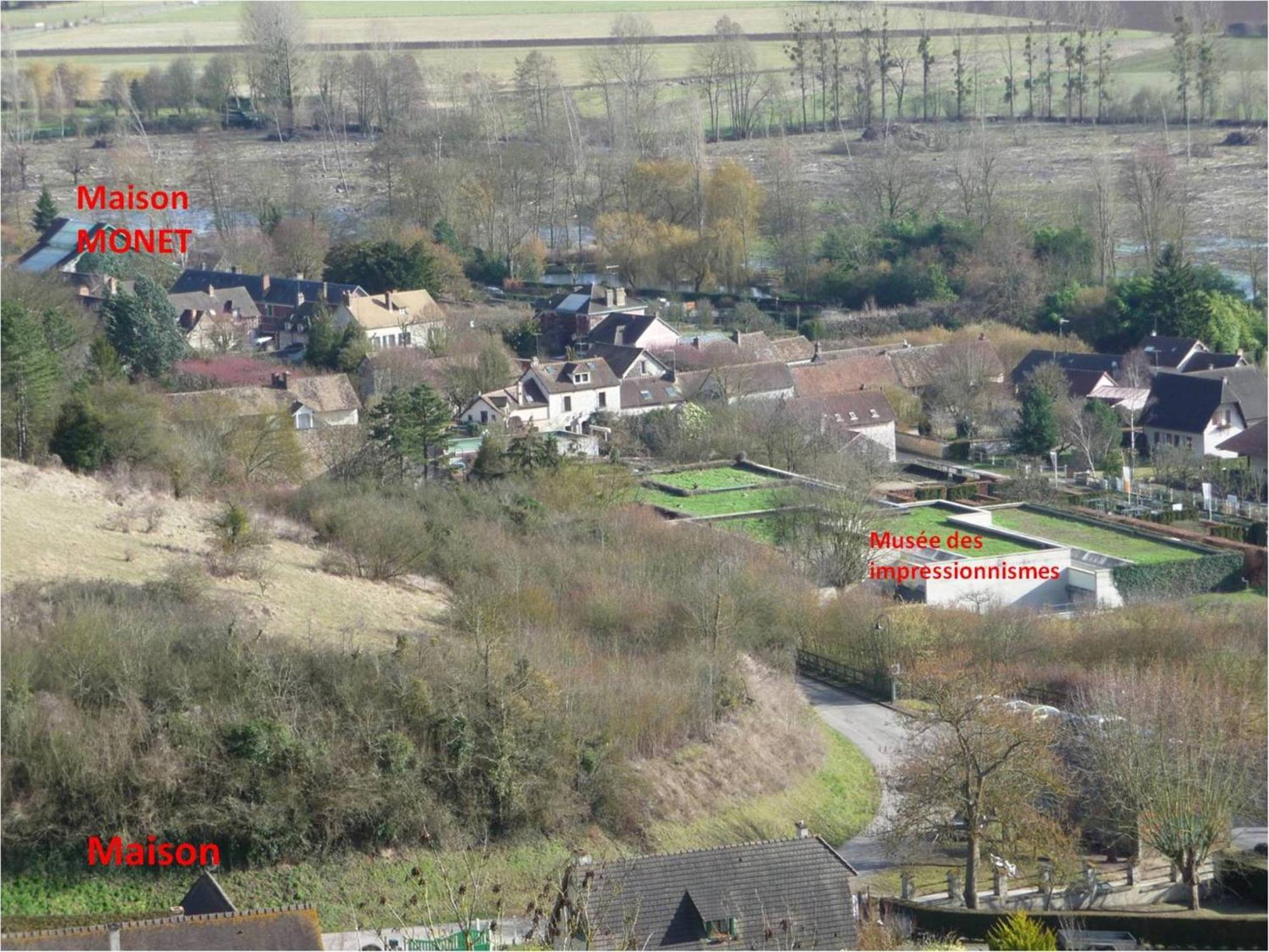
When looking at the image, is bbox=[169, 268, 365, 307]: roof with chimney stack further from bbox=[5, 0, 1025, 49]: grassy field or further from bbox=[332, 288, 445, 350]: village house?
bbox=[5, 0, 1025, 49]: grassy field

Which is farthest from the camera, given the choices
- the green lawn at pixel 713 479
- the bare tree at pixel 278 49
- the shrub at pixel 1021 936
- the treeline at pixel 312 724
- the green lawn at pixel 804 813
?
the bare tree at pixel 278 49

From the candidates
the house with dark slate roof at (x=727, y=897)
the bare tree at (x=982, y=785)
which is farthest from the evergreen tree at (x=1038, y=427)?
the house with dark slate roof at (x=727, y=897)

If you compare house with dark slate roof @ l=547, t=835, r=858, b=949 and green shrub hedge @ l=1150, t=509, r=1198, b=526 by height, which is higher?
house with dark slate roof @ l=547, t=835, r=858, b=949

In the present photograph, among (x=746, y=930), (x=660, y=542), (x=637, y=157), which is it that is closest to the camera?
(x=746, y=930)

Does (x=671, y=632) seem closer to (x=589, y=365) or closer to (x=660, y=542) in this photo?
(x=660, y=542)

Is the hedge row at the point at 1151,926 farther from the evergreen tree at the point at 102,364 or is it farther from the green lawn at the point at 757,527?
the evergreen tree at the point at 102,364

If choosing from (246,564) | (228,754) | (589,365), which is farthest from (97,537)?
(589,365)

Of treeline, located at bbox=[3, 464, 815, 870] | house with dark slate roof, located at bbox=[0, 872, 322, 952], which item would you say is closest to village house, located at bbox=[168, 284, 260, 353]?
treeline, located at bbox=[3, 464, 815, 870]
